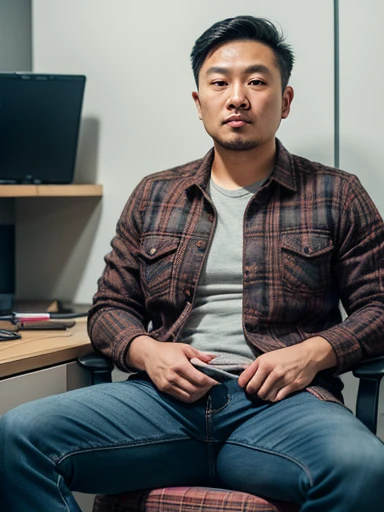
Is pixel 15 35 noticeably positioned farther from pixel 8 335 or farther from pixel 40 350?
pixel 40 350

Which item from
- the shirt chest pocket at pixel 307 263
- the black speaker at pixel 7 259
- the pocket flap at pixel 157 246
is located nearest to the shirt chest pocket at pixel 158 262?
the pocket flap at pixel 157 246

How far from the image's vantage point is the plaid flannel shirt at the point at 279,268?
1.53 metres

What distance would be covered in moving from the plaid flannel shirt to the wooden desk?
2.5 inches

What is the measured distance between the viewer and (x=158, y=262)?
163cm

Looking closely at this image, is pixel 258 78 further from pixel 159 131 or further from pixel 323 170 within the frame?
pixel 159 131

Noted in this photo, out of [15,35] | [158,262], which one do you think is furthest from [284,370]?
[15,35]

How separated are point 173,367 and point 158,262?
0.91ft

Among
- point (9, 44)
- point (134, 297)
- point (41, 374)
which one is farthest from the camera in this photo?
point (9, 44)

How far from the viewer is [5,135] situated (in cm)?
212

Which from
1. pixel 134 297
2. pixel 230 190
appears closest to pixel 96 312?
pixel 134 297

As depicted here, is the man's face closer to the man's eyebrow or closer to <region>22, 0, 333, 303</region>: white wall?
the man's eyebrow

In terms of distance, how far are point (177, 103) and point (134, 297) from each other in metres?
0.68

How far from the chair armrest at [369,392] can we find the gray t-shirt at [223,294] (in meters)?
0.22

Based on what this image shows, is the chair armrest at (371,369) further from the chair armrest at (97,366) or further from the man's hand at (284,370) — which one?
the chair armrest at (97,366)
